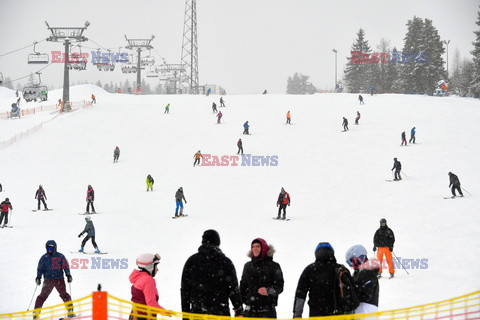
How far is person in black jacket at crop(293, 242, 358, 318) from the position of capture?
455cm

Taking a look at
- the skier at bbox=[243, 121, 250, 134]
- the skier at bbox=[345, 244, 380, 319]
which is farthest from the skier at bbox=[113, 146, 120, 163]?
the skier at bbox=[345, 244, 380, 319]

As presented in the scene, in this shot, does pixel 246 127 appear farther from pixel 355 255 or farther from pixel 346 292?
pixel 346 292

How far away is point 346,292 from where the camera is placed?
4.47 meters

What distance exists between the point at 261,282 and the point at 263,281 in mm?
22

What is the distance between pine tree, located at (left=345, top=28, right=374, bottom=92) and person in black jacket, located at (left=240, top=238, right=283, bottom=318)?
77.2 m

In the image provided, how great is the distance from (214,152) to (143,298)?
28919 mm

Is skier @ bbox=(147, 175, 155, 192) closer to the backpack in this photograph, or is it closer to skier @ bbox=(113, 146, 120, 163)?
skier @ bbox=(113, 146, 120, 163)

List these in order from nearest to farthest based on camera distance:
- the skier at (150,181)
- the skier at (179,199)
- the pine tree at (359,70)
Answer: the skier at (179,199), the skier at (150,181), the pine tree at (359,70)

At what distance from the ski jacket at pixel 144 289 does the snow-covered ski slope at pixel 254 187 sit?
4818 millimetres

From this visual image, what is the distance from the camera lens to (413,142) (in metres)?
32.6

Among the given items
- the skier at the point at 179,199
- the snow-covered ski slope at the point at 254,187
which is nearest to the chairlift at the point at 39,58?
the snow-covered ski slope at the point at 254,187

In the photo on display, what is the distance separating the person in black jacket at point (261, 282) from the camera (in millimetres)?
4770

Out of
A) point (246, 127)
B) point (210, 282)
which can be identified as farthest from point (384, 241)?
point (246, 127)

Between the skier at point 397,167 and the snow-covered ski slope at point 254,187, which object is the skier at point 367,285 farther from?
the skier at point 397,167
